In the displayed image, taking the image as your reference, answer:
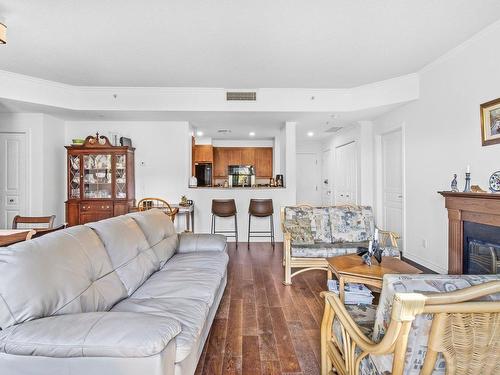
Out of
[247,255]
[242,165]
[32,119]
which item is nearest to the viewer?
[247,255]

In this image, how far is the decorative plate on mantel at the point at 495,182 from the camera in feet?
8.46

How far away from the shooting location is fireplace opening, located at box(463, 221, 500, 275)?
2573mm

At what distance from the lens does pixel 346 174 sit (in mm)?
6387

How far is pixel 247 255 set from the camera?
4457 millimetres

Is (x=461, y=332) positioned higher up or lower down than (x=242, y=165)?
lower down

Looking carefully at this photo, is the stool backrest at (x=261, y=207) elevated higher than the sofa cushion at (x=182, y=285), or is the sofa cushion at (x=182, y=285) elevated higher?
the stool backrest at (x=261, y=207)

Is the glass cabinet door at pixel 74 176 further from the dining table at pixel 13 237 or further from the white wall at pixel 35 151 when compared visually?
the dining table at pixel 13 237

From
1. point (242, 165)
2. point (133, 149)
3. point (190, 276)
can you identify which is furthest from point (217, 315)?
point (242, 165)

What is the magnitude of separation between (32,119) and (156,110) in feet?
7.24

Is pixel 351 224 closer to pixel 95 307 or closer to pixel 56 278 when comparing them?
pixel 95 307

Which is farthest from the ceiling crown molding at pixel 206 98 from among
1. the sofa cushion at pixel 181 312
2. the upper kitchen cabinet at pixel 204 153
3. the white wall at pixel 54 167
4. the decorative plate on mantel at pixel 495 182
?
the sofa cushion at pixel 181 312

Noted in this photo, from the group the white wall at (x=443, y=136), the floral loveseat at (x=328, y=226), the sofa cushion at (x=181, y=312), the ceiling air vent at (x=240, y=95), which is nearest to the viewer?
the sofa cushion at (x=181, y=312)

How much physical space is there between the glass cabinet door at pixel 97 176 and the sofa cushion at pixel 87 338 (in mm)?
4246

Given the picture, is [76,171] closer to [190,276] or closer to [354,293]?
[190,276]
